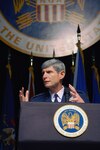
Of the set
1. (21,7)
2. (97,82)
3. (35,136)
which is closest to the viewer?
(35,136)

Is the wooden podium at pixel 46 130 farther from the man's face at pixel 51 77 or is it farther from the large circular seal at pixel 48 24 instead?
the large circular seal at pixel 48 24

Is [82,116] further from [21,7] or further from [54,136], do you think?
[21,7]

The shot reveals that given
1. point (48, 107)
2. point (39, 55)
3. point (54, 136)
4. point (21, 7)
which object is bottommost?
point (54, 136)

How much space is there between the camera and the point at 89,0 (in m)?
5.45

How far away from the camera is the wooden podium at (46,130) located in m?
1.51

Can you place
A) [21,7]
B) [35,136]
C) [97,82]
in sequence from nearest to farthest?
[35,136], [97,82], [21,7]

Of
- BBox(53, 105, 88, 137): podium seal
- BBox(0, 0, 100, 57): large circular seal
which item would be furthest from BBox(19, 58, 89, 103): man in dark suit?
BBox(0, 0, 100, 57): large circular seal

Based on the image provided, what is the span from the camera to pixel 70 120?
1.59 m

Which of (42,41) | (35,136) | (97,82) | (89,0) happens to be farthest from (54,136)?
(89,0)

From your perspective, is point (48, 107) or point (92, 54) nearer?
point (48, 107)

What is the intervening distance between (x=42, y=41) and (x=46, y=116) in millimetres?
3808

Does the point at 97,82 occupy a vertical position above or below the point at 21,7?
below

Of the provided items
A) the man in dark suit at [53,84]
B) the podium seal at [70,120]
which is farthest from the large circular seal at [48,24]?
the podium seal at [70,120]

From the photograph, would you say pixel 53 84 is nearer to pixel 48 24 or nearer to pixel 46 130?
pixel 46 130
